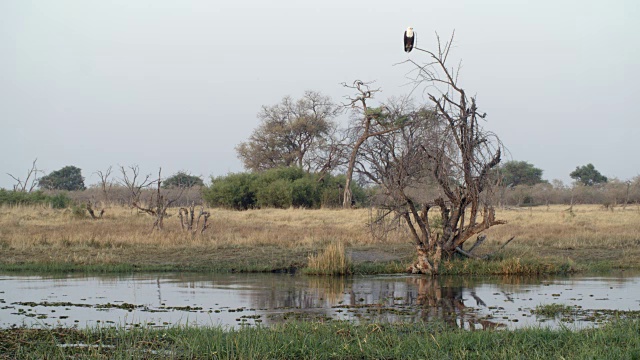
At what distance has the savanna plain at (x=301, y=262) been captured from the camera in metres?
8.23

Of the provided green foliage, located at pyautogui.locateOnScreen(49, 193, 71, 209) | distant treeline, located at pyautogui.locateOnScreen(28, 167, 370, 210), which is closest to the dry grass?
distant treeline, located at pyautogui.locateOnScreen(28, 167, 370, 210)

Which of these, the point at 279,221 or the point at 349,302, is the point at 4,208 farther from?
the point at 349,302

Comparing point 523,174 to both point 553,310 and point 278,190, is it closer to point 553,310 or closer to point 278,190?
point 278,190

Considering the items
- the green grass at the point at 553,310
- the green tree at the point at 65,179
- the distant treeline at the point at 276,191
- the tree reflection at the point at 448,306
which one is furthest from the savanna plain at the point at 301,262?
the green tree at the point at 65,179

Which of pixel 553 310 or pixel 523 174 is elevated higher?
pixel 523 174

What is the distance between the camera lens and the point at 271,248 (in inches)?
896

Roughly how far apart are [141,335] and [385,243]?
15.1 meters

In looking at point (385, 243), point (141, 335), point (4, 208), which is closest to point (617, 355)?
point (141, 335)

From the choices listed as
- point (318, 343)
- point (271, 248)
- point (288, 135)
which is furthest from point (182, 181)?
point (318, 343)

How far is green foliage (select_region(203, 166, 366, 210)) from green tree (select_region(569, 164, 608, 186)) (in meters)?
48.9

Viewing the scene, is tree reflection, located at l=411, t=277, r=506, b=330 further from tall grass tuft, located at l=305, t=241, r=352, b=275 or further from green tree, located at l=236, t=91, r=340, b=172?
green tree, located at l=236, t=91, r=340, b=172

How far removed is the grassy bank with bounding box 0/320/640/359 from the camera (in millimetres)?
7945

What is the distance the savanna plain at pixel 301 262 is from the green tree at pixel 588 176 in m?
60.8

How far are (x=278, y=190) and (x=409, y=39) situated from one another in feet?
122
